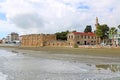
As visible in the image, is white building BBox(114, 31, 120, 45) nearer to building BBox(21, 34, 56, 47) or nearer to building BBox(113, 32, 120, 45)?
building BBox(113, 32, 120, 45)

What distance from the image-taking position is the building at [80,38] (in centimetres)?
12320

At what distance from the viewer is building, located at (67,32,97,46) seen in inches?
4850

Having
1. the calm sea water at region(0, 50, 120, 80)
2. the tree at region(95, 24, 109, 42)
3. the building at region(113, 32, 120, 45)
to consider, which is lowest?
the calm sea water at region(0, 50, 120, 80)

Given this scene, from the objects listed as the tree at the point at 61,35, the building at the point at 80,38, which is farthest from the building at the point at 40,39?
the building at the point at 80,38

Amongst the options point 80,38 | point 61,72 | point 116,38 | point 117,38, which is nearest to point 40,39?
point 80,38

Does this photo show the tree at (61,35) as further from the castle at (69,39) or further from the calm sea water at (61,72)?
the calm sea water at (61,72)

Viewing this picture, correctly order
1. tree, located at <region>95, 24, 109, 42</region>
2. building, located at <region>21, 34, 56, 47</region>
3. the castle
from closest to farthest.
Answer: tree, located at <region>95, 24, 109, 42</region> → the castle → building, located at <region>21, 34, 56, 47</region>

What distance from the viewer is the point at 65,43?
121 m

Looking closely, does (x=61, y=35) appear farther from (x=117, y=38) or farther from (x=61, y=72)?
(x=61, y=72)

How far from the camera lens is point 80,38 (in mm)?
125375

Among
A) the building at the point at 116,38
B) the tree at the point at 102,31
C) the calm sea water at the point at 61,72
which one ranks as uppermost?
the tree at the point at 102,31

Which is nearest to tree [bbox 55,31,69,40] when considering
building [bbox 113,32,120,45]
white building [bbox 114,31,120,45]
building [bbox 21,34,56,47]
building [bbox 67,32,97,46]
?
building [bbox 21,34,56,47]

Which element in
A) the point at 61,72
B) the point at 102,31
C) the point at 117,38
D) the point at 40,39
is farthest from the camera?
the point at 40,39

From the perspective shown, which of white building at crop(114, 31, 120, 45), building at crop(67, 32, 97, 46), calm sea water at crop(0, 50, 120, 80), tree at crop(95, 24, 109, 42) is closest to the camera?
calm sea water at crop(0, 50, 120, 80)
